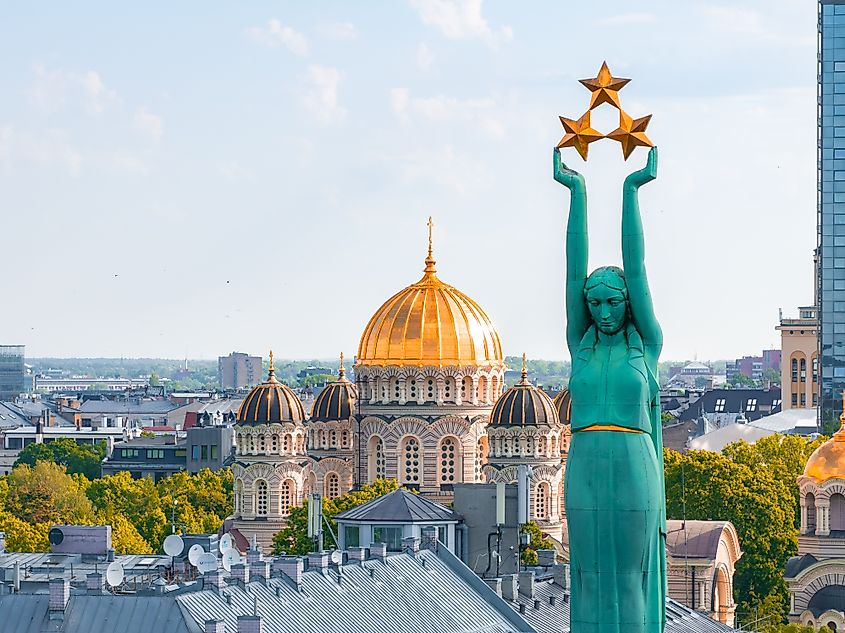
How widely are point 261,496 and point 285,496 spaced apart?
133 centimetres

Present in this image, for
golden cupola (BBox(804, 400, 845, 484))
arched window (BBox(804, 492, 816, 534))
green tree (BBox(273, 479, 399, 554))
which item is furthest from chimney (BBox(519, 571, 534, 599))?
green tree (BBox(273, 479, 399, 554))

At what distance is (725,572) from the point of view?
12662cm

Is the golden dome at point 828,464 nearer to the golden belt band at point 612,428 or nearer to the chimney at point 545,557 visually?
the chimney at point 545,557

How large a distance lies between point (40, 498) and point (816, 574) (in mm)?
67741

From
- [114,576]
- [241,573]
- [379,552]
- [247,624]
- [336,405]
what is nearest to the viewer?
[247,624]

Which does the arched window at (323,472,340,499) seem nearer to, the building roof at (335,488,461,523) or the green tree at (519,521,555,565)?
the green tree at (519,521,555,565)

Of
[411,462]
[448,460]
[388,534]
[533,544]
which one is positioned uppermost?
[448,460]

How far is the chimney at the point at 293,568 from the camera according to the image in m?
80.9

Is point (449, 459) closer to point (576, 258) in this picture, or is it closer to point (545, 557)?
point (545, 557)

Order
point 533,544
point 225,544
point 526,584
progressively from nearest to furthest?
point 526,584 < point 225,544 < point 533,544

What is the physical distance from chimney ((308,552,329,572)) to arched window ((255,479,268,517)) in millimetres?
75063

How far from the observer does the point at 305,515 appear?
149 metres

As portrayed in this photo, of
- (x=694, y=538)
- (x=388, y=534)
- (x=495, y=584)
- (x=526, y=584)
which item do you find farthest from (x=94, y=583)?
(x=694, y=538)

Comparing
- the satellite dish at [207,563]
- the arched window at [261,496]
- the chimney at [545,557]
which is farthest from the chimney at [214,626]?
the arched window at [261,496]
